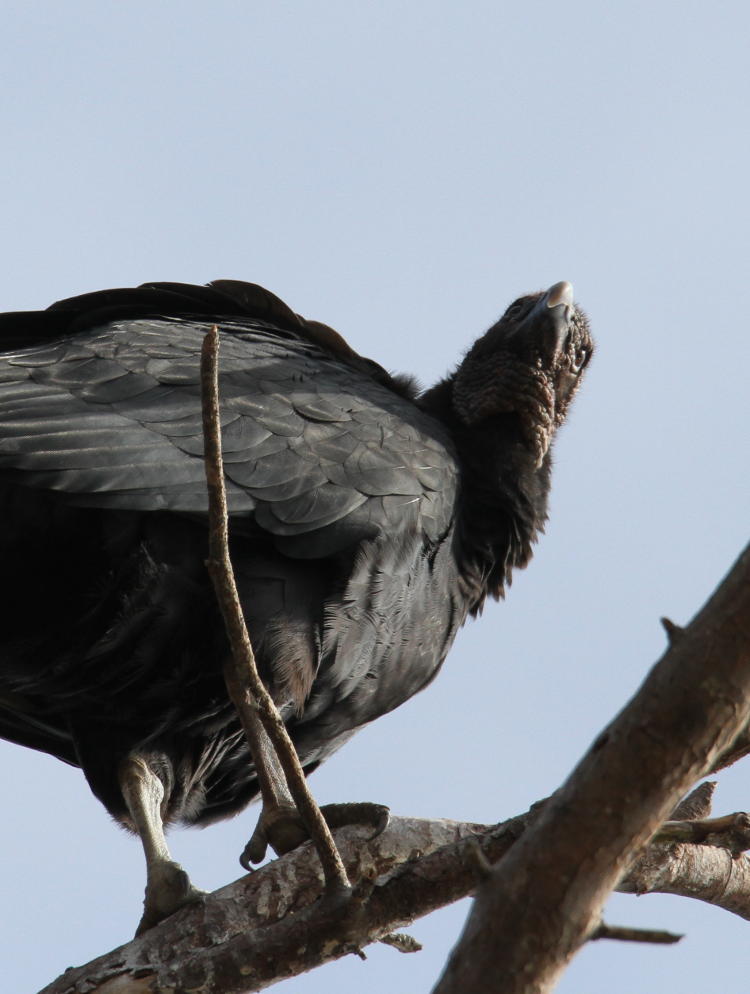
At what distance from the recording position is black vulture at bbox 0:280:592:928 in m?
4.07

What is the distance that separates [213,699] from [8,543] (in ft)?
2.78

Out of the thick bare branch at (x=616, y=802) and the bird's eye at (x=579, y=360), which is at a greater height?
the bird's eye at (x=579, y=360)

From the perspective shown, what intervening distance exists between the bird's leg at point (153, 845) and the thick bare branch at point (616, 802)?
6.38ft

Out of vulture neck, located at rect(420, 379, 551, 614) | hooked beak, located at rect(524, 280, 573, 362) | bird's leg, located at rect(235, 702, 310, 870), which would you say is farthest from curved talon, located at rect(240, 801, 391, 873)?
hooked beak, located at rect(524, 280, 573, 362)

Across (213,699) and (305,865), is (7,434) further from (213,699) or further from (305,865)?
(305,865)

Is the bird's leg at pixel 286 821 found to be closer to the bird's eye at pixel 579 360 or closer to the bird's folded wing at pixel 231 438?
the bird's folded wing at pixel 231 438

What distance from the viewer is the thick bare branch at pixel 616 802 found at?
2.12 m

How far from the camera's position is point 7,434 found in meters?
4.02

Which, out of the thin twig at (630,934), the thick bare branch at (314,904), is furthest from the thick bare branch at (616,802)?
the thick bare branch at (314,904)

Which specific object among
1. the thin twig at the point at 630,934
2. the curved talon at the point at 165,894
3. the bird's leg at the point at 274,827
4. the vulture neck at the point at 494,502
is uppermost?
the vulture neck at the point at 494,502

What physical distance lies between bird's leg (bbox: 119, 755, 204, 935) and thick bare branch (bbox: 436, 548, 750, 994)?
76.5 inches

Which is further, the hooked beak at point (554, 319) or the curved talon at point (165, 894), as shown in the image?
the hooked beak at point (554, 319)

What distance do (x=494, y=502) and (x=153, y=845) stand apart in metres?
1.81

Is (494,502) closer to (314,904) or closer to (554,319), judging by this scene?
(554,319)
